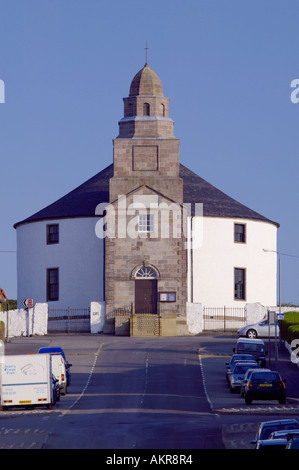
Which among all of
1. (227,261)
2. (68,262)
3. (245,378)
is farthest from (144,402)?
(227,261)

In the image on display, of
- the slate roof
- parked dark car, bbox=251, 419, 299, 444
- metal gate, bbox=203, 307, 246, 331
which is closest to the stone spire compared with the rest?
the slate roof

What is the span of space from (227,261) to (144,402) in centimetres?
3657

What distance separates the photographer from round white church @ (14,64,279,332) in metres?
71.2

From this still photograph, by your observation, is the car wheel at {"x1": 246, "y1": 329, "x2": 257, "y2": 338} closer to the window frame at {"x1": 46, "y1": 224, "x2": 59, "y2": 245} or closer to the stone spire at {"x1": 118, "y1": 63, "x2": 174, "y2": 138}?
the stone spire at {"x1": 118, "y1": 63, "x2": 174, "y2": 138}

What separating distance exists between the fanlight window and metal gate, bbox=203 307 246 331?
6532 mm

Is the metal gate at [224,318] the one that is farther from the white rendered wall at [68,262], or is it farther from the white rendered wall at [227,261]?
the white rendered wall at [68,262]

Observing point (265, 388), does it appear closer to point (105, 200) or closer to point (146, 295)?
point (146, 295)

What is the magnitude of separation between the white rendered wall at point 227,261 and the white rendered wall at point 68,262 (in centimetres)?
731

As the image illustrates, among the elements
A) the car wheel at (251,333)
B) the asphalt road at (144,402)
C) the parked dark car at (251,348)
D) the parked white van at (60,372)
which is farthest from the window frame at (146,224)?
the parked white van at (60,372)

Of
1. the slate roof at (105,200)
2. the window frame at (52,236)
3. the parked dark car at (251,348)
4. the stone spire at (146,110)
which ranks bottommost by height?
the parked dark car at (251,348)

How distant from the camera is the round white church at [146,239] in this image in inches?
2803

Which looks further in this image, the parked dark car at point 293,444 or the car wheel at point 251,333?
the car wheel at point 251,333

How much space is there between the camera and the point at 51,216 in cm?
7875
